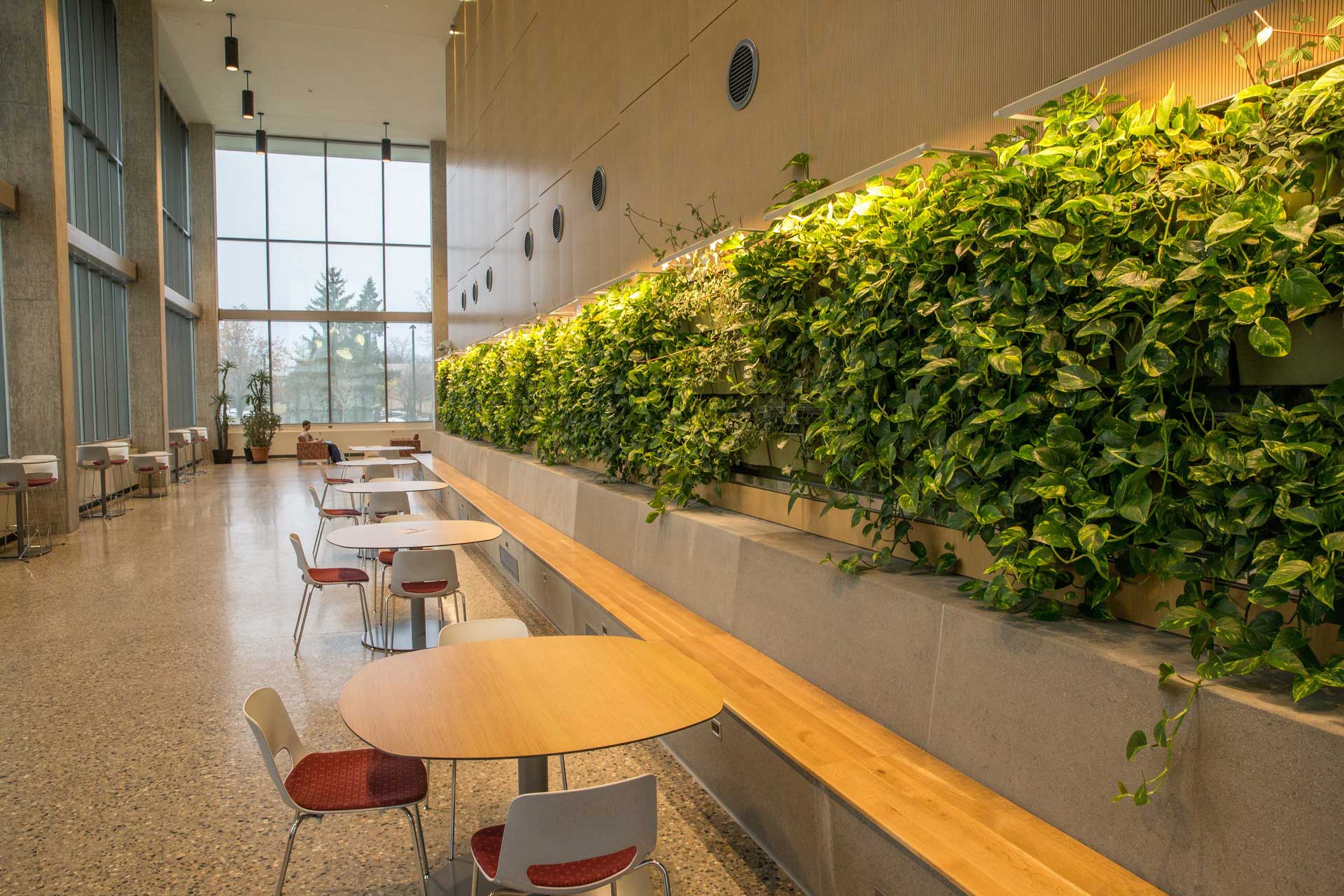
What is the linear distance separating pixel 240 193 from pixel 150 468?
33.7 ft

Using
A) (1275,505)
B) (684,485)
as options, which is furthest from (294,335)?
(1275,505)

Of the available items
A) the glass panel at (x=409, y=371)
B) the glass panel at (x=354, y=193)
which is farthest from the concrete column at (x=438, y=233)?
the glass panel at (x=409, y=371)

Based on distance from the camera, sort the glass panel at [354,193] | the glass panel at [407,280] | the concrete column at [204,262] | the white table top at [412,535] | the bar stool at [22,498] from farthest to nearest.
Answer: the glass panel at [407,280], the glass panel at [354,193], the concrete column at [204,262], the bar stool at [22,498], the white table top at [412,535]

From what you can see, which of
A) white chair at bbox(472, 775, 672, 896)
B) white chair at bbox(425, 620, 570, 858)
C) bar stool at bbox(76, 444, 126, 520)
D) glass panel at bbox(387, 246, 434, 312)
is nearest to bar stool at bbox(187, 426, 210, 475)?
glass panel at bbox(387, 246, 434, 312)

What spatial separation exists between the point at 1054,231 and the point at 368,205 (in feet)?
69.7

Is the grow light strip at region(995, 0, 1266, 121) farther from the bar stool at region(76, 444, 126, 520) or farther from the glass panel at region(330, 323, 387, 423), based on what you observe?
the glass panel at region(330, 323, 387, 423)

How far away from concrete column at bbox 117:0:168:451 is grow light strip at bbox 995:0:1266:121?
14501 mm

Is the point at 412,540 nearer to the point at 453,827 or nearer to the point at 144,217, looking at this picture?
the point at 453,827

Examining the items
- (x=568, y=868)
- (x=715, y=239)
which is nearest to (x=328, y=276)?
(x=715, y=239)

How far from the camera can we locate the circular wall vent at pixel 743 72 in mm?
4672

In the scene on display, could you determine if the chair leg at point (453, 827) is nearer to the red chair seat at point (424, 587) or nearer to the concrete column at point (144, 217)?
the red chair seat at point (424, 587)

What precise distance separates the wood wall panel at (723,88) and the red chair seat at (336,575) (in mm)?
2948

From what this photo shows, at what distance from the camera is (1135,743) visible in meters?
1.91

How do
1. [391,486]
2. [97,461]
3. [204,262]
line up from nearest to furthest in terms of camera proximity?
1. [391,486]
2. [97,461]
3. [204,262]
